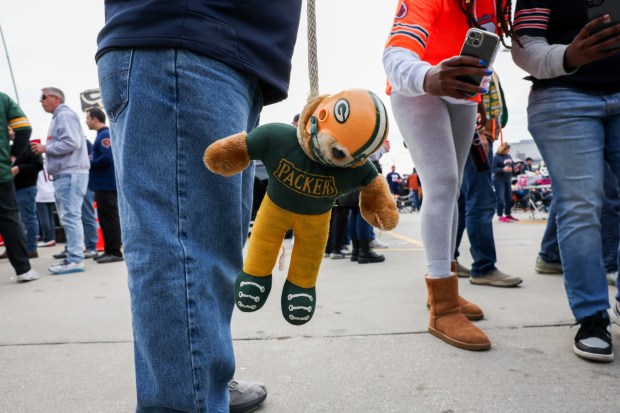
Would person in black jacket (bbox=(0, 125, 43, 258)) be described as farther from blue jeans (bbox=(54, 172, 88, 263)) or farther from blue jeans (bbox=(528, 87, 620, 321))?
blue jeans (bbox=(528, 87, 620, 321))

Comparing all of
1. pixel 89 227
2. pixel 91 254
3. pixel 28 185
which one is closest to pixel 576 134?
pixel 91 254

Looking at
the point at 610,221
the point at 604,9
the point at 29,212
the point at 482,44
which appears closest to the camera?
the point at 482,44

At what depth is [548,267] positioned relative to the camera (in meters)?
3.00

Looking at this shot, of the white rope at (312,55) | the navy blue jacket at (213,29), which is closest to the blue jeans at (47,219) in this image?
the navy blue jacket at (213,29)

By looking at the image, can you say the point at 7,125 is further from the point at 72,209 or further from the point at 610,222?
the point at 610,222

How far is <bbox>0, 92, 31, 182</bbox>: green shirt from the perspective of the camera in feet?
11.2

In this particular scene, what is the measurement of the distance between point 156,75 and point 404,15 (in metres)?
1.03

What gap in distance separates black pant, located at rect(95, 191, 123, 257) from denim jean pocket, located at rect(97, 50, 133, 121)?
404 centimetres

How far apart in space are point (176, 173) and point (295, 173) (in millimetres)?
227

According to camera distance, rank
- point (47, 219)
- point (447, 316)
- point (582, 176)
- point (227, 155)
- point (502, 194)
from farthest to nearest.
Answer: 1. point (502, 194)
2. point (47, 219)
3. point (447, 316)
4. point (582, 176)
5. point (227, 155)

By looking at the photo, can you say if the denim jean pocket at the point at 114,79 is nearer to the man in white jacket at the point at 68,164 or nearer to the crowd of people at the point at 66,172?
the crowd of people at the point at 66,172

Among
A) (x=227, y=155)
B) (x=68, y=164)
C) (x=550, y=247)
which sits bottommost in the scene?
(x=550, y=247)

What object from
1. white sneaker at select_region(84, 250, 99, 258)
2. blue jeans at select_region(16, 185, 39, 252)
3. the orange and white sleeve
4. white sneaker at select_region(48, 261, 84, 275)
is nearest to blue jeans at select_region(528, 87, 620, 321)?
the orange and white sleeve

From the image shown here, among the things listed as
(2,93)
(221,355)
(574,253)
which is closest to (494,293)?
(574,253)
